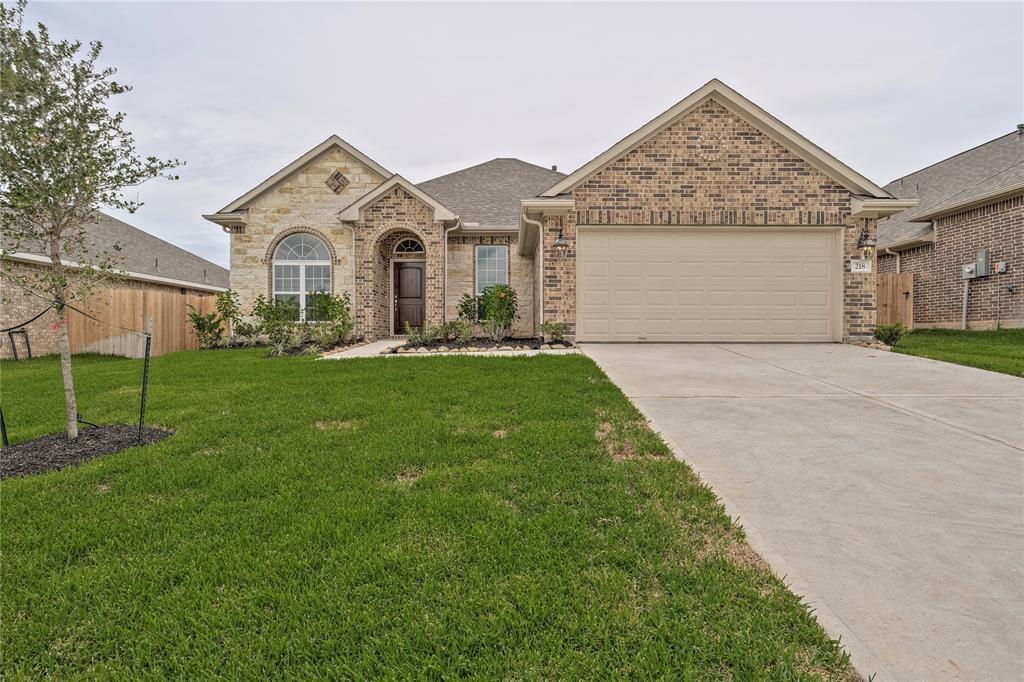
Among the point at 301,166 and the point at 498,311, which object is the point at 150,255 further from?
the point at 498,311

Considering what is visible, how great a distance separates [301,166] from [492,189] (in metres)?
6.01

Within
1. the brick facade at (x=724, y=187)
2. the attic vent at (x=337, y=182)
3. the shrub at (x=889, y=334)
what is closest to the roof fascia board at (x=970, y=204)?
the brick facade at (x=724, y=187)

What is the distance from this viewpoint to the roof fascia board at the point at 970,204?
38.4ft

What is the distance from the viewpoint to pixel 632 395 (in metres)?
4.95

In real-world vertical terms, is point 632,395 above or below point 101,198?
below

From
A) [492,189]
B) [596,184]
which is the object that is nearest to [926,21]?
[596,184]

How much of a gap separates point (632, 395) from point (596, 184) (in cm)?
603

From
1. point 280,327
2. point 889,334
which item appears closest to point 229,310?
point 280,327

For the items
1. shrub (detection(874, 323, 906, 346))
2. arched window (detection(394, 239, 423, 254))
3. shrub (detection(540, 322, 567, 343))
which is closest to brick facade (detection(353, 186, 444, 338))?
arched window (detection(394, 239, 423, 254))

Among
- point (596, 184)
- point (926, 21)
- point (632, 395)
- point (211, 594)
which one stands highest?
point (926, 21)

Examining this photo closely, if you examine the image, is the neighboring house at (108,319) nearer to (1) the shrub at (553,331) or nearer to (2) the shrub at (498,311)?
(2) the shrub at (498,311)

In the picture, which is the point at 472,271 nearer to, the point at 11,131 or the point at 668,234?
the point at 668,234

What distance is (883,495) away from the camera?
8.68 ft

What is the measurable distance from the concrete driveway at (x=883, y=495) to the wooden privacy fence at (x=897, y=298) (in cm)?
1018
